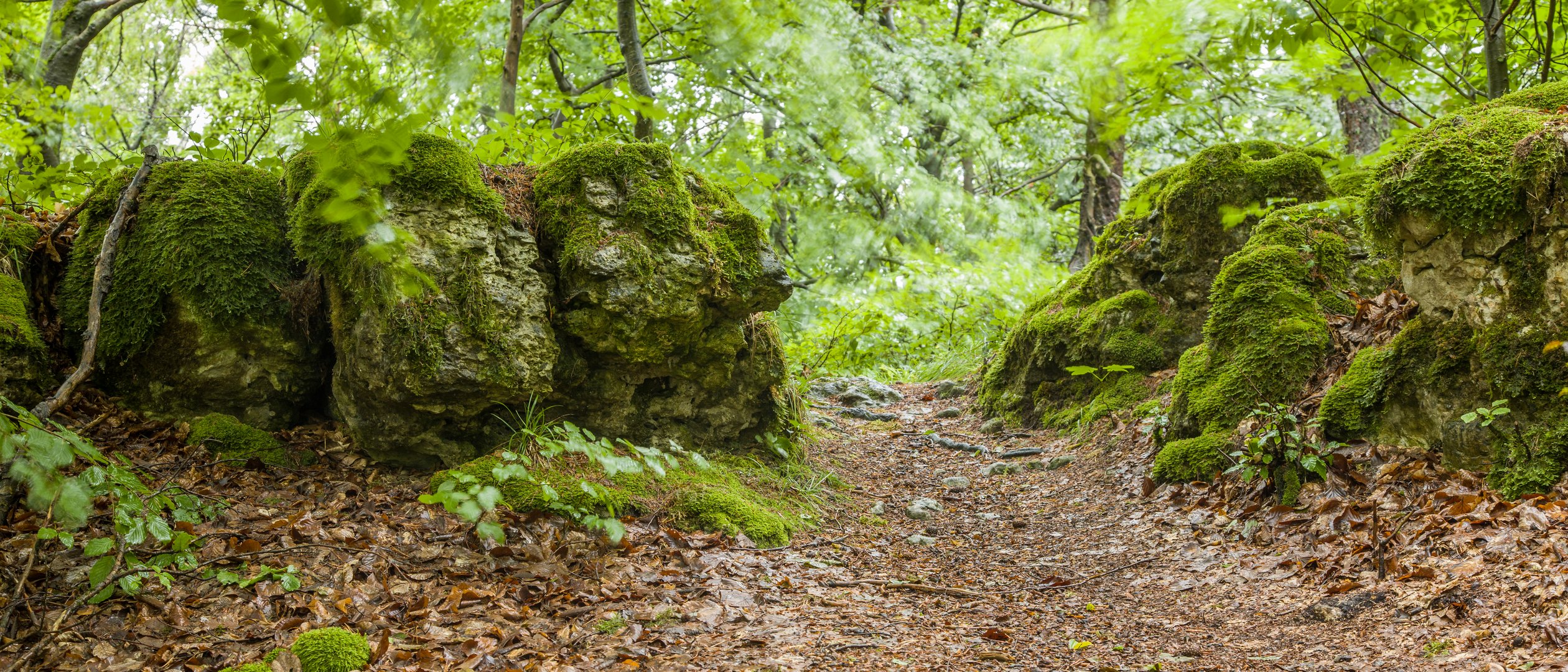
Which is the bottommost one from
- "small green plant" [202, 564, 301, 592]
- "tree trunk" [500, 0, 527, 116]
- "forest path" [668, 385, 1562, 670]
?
"forest path" [668, 385, 1562, 670]

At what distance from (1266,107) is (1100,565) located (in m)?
12.2

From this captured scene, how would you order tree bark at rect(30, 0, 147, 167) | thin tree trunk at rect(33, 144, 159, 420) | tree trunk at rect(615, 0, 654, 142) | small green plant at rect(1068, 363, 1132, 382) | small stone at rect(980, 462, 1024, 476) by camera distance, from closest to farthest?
thin tree trunk at rect(33, 144, 159, 420), small stone at rect(980, 462, 1024, 476), small green plant at rect(1068, 363, 1132, 382), tree trunk at rect(615, 0, 654, 142), tree bark at rect(30, 0, 147, 167)

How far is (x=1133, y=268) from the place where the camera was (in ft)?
25.2

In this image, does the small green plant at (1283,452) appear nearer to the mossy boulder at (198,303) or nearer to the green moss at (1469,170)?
the green moss at (1469,170)

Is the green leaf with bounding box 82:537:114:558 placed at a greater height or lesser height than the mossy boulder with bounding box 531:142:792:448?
lesser

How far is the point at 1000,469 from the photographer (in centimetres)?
691

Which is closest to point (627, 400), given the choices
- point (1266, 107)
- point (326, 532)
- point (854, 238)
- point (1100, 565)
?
point (326, 532)

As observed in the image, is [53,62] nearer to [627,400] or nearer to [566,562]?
[627,400]

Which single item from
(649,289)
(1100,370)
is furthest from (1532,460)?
(649,289)

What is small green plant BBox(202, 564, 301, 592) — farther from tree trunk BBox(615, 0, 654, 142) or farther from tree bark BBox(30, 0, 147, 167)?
tree bark BBox(30, 0, 147, 167)

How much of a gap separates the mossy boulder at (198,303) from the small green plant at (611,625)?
2.58 meters

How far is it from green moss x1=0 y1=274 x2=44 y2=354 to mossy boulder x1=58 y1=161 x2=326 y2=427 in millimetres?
249

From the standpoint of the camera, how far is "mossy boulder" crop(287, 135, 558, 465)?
4.43 m

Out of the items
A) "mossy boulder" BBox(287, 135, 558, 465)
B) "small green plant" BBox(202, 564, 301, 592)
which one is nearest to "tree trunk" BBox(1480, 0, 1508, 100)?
"mossy boulder" BBox(287, 135, 558, 465)
